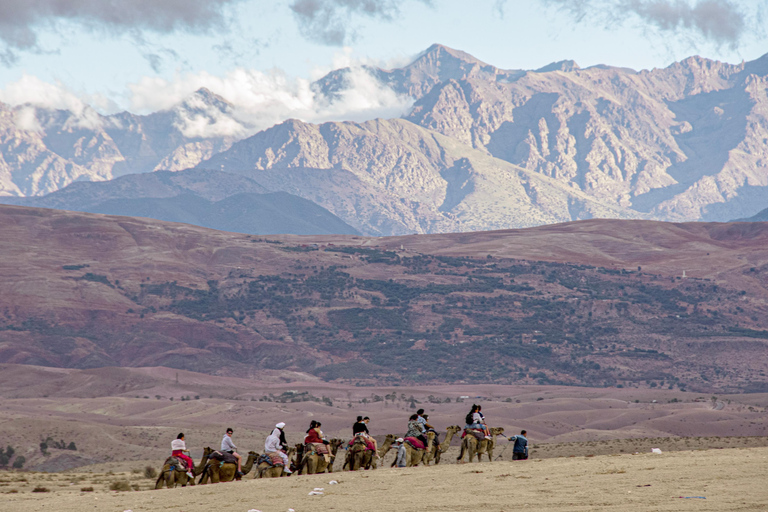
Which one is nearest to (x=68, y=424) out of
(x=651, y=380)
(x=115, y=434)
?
(x=115, y=434)

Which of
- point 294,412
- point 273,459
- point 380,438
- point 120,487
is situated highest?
point 273,459

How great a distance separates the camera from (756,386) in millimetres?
113625

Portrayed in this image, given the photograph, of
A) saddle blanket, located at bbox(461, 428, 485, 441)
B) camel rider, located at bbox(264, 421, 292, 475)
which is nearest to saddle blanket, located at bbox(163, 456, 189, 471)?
camel rider, located at bbox(264, 421, 292, 475)

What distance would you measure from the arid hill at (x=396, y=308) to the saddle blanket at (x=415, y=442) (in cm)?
9007

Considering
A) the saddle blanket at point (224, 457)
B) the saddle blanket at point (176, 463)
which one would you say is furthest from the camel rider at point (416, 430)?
the saddle blanket at point (176, 463)

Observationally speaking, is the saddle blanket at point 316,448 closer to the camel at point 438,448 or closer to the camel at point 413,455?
the camel at point 413,455

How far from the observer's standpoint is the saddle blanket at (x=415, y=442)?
3173cm

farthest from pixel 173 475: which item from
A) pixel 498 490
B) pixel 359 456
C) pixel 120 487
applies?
pixel 498 490

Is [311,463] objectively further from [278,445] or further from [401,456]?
[401,456]

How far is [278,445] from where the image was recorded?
29.0 m

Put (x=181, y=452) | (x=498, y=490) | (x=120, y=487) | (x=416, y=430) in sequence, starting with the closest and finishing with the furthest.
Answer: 1. (x=498, y=490)
2. (x=181, y=452)
3. (x=416, y=430)
4. (x=120, y=487)

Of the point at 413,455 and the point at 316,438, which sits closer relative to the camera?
the point at 316,438

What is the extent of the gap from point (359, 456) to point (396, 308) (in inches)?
4838

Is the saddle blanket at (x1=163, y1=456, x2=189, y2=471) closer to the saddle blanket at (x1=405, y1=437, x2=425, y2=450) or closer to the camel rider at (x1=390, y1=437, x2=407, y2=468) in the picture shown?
the camel rider at (x1=390, y1=437, x2=407, y2=468)
